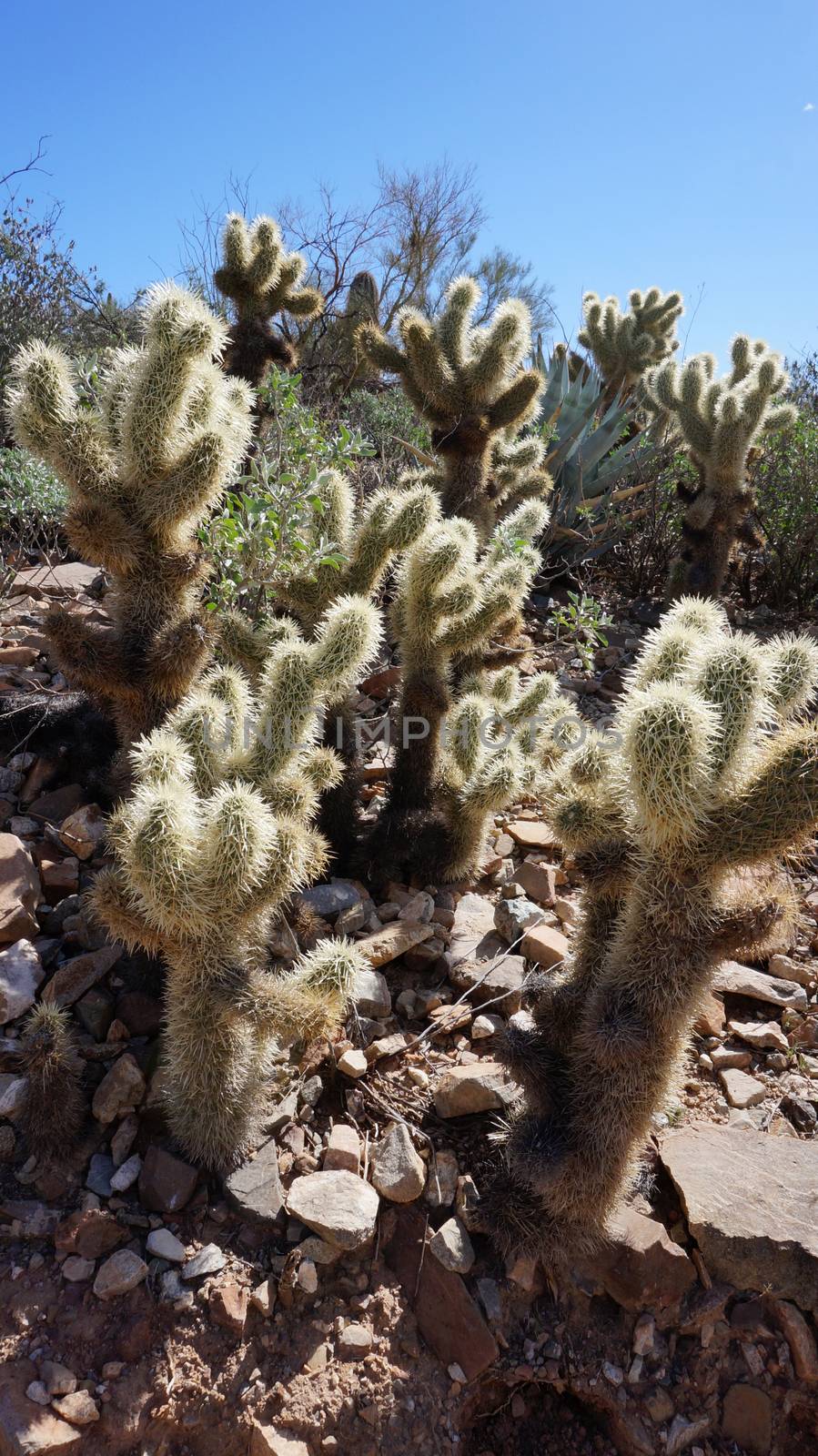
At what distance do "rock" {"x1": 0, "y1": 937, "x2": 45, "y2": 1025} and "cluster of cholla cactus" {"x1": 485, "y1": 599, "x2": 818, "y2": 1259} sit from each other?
55.6 inches

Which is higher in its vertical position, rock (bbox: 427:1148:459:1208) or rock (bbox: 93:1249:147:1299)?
rock (bbox: 427:1148:459:1208)

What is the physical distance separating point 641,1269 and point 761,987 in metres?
1.12

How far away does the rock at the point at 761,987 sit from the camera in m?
2.90

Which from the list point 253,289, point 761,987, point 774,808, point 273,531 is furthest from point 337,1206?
point 253,289

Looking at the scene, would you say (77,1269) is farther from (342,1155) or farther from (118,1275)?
(342,1155)

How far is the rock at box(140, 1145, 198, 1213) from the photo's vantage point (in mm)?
2127

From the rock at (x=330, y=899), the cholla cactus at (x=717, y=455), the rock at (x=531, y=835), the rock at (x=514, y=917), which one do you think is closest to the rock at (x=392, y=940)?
the rock at (x=330, y=899)

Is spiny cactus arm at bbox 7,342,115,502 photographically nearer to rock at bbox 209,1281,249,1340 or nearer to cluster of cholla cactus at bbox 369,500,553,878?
cluster of cholla cactus at bbox 369,500,553,878

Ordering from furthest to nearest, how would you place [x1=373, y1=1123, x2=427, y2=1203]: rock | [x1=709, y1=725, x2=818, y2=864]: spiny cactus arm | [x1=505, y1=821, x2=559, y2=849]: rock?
[x1=505, y1=821, x2=559, y2=849]: rock < [x1=373, y1=1123, x2=427, y2=1203]: rock < [x1=709, y1=725, x2=818, y2=864]: spiny cactus arm

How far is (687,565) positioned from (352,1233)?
16.0 ft

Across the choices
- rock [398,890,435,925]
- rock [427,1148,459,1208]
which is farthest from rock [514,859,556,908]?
→ rock [427,1148,459,1208]

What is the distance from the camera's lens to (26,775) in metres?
3.25

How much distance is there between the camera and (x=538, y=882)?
3.26 meters

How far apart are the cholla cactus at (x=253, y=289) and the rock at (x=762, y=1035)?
4.09 metres
